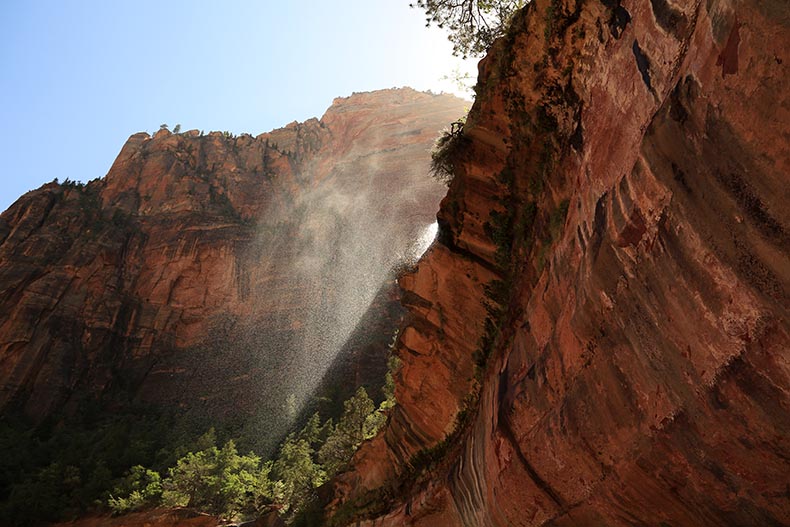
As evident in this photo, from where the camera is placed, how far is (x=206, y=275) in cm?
5644

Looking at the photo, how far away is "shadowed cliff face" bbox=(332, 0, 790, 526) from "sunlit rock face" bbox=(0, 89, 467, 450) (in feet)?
128

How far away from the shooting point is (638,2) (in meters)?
4.15

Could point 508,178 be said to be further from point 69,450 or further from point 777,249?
point 69,450

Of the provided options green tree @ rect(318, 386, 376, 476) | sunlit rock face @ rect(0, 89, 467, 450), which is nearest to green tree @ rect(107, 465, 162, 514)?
green tree @ rect(318, 386, 376, 476)

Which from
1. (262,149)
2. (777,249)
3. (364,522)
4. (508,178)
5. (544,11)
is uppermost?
(262,149)

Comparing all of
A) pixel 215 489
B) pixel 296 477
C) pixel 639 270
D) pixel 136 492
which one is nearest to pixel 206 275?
pixel 136 492

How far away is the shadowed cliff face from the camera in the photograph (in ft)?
8.61

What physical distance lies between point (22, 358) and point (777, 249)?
56.0m

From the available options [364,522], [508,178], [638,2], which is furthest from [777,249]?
[364,522]

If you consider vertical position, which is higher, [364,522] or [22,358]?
[22,358]

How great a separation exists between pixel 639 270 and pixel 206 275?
5841cm

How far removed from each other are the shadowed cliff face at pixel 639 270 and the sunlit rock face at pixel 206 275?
38915 mm

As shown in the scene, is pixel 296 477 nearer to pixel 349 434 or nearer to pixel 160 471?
pixel 349 434

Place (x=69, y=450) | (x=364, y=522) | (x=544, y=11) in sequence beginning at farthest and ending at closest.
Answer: (x=69, y=450)
(x=364, y=522)
(x=544, y=11)
